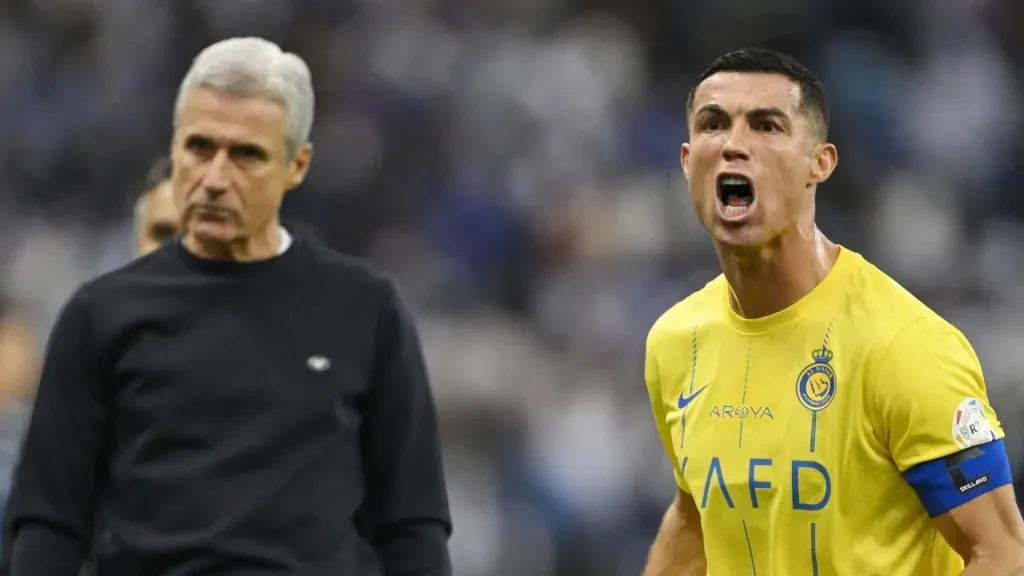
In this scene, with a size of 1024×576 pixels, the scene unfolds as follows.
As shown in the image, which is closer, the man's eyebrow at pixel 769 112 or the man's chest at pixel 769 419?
the man's chest at pixel 769 419

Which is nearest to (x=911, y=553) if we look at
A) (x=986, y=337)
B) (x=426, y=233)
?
(x=986, y=337)

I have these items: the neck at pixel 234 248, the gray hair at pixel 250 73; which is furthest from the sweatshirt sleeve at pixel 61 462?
the gray hair at pixel 250 73

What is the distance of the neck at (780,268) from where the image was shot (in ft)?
12.6

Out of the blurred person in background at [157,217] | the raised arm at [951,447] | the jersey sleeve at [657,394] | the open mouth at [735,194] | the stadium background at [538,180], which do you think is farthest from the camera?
the stadium background at [538,180]

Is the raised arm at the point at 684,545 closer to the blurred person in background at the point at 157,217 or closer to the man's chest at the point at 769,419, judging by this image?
the man's chest at the point at 769,419

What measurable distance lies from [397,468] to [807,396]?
0.85 metres

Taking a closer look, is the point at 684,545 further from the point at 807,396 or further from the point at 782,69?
the point at 782,69

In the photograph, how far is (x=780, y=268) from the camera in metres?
3.84

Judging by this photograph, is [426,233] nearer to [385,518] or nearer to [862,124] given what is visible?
[862,124]

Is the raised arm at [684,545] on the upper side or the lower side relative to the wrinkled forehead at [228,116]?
lower

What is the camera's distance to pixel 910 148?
9.72 m

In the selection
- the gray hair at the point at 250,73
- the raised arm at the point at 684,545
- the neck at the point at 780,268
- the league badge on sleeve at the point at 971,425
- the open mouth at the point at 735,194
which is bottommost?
the raised arm at the point at 684,545

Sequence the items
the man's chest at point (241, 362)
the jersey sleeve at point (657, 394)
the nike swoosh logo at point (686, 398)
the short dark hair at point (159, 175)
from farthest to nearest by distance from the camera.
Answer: the short dark hair at point (159, 175) < the jersey sleeve at point (657, 394) < the nike swoosh logo at point (686, 398) < the man's chest at point (241, 362)

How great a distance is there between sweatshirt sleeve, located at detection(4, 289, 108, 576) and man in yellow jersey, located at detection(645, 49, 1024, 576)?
1268 mm
